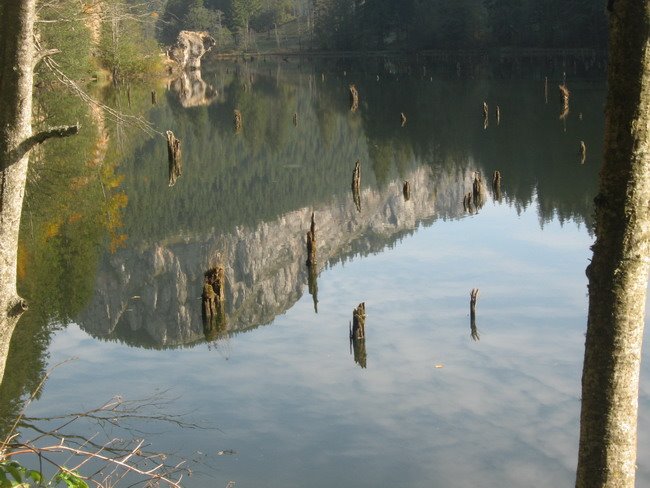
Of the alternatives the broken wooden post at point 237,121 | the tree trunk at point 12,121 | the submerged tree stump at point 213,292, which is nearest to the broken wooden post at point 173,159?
the broken wooden post at point 237,121

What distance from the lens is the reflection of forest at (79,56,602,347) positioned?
66.8 feet

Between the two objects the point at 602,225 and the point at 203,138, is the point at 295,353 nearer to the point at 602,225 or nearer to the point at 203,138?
the point at 602,225

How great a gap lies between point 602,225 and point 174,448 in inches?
257

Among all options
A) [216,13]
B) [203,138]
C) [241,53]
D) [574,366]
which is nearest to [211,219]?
[203,138]

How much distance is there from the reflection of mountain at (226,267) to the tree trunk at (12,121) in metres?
8.87

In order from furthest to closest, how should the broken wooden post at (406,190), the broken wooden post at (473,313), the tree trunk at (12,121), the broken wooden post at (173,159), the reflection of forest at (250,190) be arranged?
1. the broken wooden post at (173,159)
2. the broken wooden post at (406,190)
3. the reflection of forest at (250,190)
4. the broken wooden post at (473,313)
5. the tree trunk at (12,121)

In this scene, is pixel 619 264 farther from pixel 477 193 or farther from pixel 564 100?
pixel 564 100

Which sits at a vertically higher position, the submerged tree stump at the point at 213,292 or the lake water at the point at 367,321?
the submerged tree stump at the point at 213,292

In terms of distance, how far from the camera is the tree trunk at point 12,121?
5398 millimetres

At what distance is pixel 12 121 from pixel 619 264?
11.1 feet

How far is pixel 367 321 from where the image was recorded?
1491 centimetres

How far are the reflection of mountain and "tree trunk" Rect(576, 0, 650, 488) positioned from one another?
9994 millimetres

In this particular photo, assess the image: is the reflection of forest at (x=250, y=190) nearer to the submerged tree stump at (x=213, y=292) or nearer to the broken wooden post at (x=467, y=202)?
the submerged tree stump at (x=213, y=292)

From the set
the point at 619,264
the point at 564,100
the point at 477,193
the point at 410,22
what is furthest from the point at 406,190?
the point at 410,22
